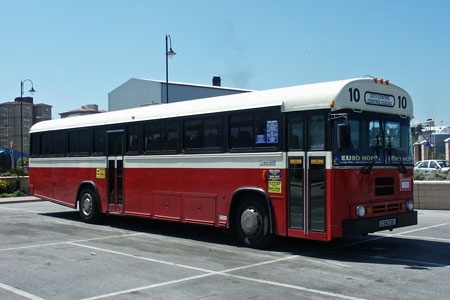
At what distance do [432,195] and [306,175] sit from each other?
10.7m

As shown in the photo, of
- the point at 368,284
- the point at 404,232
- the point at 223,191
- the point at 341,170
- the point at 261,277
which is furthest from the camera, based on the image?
the point at 404,232

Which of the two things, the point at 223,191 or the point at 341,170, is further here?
the point at 223,191

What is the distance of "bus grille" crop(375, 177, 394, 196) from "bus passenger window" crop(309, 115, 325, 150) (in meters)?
1.40

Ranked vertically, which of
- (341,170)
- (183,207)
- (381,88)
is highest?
(381,88)

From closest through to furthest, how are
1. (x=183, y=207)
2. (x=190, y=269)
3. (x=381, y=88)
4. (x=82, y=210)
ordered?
(x=190, y=269), (x=381, y=88), (x=183, y=207), (x=82, y=210)

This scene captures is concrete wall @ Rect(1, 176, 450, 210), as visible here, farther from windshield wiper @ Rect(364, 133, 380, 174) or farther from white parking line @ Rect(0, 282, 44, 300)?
white parking line @ Rect(0, 282, 44, 300)

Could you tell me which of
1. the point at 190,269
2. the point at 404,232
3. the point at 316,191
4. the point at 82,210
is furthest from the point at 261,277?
the point at 82,210

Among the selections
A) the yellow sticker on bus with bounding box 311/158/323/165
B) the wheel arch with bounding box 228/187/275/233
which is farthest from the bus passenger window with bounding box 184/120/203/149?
the yellow sticker on bus with bounding box 311/158/323/165

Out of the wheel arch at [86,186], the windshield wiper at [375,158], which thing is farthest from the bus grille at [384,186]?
the wheel arch at [86,186]

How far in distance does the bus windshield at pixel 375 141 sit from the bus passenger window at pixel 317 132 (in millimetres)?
236

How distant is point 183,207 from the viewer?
11.6 m

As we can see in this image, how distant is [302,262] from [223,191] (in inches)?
103

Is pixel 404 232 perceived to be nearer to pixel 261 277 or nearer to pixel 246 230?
pixel 246 230

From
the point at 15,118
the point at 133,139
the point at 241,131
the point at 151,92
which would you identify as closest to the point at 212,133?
the point at 241,131
